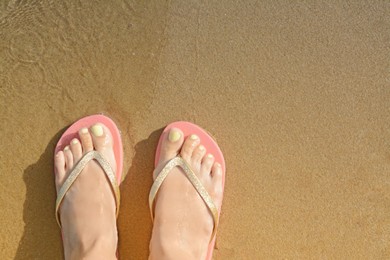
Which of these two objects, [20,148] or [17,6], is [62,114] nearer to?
[20,148]

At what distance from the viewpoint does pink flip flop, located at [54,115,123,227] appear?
74.2 inches

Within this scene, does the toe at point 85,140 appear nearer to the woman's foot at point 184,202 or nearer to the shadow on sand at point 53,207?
the shadow on sand at point 53,207

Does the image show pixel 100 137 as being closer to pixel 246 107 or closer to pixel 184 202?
pixel 184 202

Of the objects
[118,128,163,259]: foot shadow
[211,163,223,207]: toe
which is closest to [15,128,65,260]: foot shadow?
[118,128,163,259]: foot shadow

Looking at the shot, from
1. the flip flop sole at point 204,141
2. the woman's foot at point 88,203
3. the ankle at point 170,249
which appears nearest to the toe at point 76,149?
the woman's foot at point 88,203

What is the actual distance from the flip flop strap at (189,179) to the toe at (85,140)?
0.98ft

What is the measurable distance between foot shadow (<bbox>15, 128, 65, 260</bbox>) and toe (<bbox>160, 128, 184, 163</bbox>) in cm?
42

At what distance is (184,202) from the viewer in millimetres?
1910

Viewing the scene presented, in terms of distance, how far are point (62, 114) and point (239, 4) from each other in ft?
2.69

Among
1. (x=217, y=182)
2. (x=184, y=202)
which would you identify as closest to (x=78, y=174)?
(x=184, y=202)

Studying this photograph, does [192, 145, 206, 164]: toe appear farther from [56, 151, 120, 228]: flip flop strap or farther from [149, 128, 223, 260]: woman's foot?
[56, 151, 120, 228]: flip flop strap

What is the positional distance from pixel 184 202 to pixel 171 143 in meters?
0.24

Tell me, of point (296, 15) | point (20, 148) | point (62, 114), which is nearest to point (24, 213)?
point (20, 148)

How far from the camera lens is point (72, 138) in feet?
6.33
